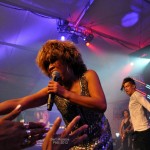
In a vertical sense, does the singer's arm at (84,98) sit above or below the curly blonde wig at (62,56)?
below

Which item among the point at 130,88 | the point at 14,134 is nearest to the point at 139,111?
the point at 130,88

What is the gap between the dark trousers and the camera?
10.8ft

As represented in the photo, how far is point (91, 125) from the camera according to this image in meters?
1.46

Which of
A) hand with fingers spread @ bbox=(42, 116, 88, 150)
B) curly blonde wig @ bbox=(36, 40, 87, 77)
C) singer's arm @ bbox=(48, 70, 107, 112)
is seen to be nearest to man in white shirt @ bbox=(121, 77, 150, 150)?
curly blonde wig @ bbox=(36, 40, 87, 77)

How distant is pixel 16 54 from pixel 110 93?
476 centimetres

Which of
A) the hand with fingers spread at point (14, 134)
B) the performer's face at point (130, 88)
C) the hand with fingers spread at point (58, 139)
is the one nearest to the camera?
the hand with fingers spread at point (14, 134)

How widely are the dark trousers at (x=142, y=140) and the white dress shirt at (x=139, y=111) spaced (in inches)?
2.3

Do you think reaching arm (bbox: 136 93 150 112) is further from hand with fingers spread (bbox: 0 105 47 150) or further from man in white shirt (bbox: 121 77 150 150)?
hand with fingers spread (bbox: 0 105 47 150)

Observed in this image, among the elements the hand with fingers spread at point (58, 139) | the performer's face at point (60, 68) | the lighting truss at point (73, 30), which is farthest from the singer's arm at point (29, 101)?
the lighting truss at point (73, 30)

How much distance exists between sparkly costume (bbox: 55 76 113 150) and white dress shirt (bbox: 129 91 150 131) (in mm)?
2015

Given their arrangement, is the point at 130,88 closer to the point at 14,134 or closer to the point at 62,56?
the point at 62,56

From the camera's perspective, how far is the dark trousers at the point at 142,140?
3291 millimetres

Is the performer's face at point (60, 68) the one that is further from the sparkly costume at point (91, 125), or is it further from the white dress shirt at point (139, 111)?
the white dress shirt at point (139, 111)

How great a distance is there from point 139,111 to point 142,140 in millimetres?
420
